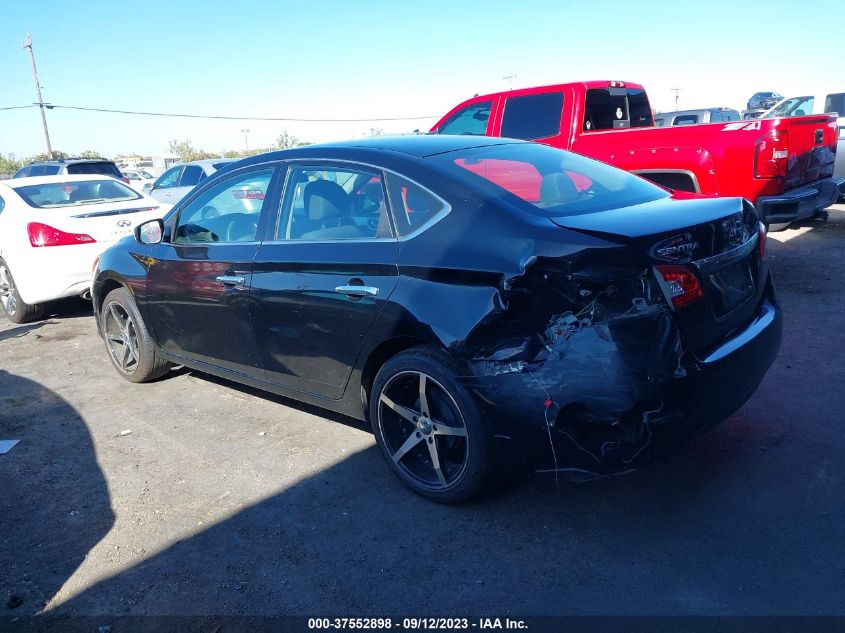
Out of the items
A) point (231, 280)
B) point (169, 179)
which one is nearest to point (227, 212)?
point (231, 280)

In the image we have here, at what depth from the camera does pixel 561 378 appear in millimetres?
2738

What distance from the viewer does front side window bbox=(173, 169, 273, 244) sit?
4090 mm

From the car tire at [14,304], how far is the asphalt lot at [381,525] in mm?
3137

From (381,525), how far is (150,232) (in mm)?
2828

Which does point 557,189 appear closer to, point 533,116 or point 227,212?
point 227,212

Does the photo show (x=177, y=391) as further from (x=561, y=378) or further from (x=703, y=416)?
(x=703, y=416)

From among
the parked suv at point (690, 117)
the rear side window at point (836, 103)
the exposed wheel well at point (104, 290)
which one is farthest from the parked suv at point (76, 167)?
the rear side window at point (836, 103)

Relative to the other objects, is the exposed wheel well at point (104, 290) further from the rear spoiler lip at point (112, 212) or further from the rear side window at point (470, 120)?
the rear side window at point (470, 120)

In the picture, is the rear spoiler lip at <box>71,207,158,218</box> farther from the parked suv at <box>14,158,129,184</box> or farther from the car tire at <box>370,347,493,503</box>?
the parked suv at <box>14,158,129,184</box>

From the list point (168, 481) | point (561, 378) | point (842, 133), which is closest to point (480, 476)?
point (561, 378)

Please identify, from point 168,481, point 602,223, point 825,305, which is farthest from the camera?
point 825,305

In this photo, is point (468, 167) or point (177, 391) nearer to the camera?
point (468, 167)

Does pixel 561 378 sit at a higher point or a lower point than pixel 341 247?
lower

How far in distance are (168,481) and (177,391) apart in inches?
59.8
